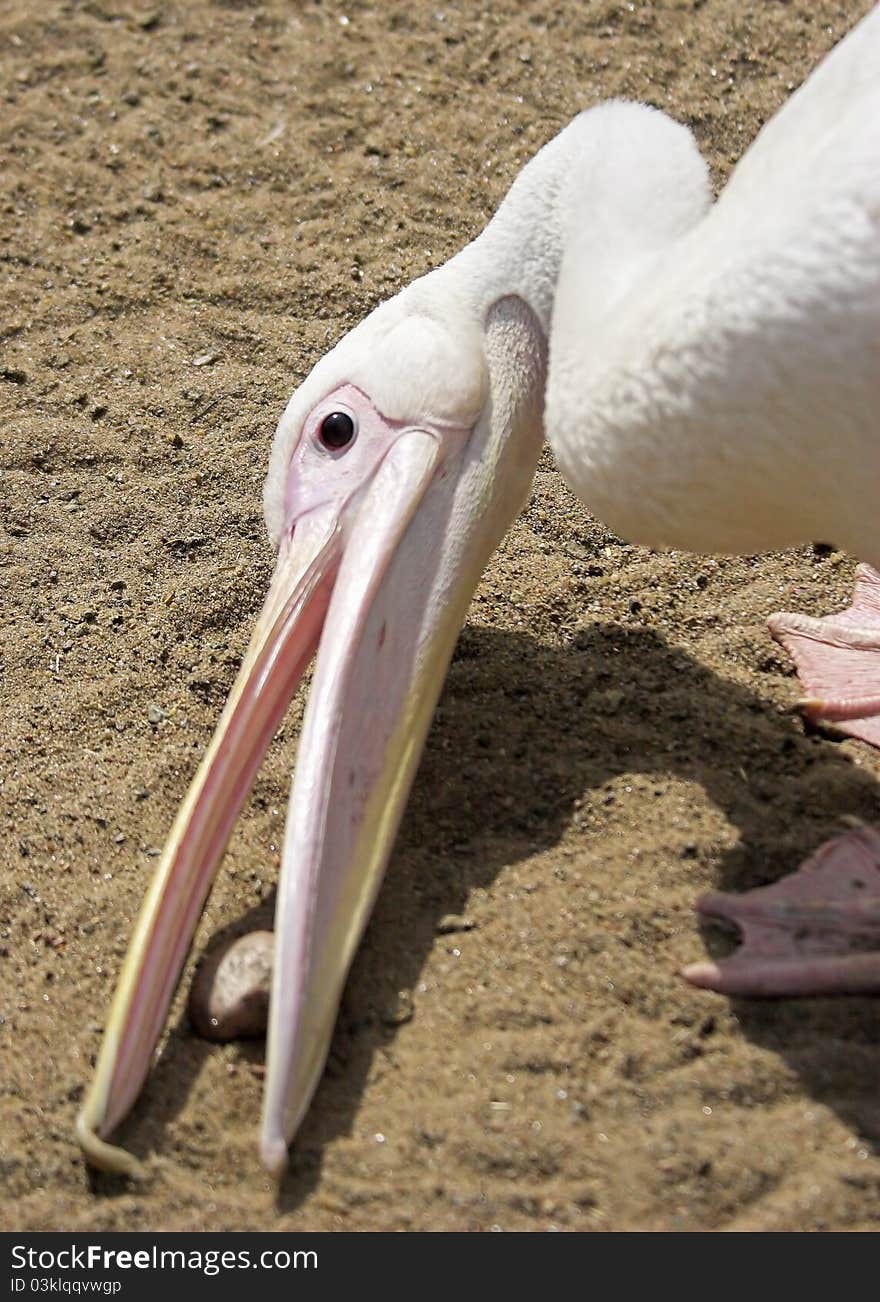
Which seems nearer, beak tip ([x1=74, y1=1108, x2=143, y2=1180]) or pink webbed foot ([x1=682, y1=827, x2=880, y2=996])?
beak tip ([x1=74, y1=1108, x2=143, y2=1180])

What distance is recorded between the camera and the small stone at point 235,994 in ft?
8.82

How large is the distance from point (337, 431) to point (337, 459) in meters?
0.06

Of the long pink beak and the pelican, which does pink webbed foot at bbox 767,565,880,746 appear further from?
Answer: the long pink beak

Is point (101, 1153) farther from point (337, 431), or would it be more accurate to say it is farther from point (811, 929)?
point (337, 431)

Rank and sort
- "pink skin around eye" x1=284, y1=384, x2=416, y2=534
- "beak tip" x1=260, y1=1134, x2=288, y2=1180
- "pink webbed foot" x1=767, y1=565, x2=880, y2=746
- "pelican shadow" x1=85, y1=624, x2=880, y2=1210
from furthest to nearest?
"pink webbed foot" x1=767, y1=565, x2=880, y2=746, "pink skin around eye" x1=284, y1=384, x2=416, y2=534, "pelican shadow" x1=85, y1=624, x2=880, y2=1210, "beak tip" x1=260, y1=1134, x2=288, y2=1180

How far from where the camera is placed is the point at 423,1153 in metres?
2.51

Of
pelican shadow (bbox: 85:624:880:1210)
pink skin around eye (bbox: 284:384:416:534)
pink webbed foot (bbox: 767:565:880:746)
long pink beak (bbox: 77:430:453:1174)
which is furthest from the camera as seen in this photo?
pink webbed foot (bbox: 767:565:880:746)

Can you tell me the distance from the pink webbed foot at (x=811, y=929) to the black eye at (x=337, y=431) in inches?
48.0

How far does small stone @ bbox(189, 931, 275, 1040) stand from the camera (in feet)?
8.82

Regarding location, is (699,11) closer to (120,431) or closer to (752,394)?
(120,431)

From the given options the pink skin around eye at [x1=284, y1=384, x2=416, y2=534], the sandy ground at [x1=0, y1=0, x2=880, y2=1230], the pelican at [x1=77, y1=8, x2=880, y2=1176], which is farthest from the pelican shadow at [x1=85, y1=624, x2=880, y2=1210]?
the pink skin around eye at [x1=284, y1=384, x2=416, y2=534]

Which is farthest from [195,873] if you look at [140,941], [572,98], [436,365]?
[572,98]

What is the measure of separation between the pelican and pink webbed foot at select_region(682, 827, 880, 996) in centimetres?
53

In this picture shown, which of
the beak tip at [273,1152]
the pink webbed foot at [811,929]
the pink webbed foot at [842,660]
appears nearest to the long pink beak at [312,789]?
the beak tip at [273,1152]
